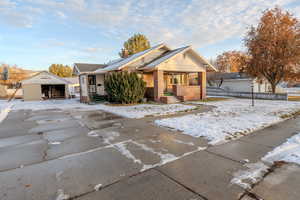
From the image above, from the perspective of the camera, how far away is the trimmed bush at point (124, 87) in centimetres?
1209

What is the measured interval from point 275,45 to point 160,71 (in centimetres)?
1215

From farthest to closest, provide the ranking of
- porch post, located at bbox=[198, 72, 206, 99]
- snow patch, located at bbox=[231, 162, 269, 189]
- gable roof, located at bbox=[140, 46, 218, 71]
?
porch post, located at bbox=[198, 72, 206, 99]
gable roof, located at bbox=[140, 46, 218, 71]
snow patch, located at bbox=[231, 162, 269, 189]

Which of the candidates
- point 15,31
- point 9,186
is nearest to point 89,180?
point 9,186

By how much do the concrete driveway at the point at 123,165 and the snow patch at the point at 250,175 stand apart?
0.36 feet

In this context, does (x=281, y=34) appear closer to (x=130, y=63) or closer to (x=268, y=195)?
(x=130, y=63)

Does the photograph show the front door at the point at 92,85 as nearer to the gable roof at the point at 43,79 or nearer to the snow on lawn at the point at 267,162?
the gable roof at the point at 43,79

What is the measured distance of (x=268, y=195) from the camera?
1.99m

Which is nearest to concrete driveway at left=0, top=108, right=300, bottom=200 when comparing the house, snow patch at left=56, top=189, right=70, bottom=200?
snow patch at left=56, top=189, right=70, bottom=200

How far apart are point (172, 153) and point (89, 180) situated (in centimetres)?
183

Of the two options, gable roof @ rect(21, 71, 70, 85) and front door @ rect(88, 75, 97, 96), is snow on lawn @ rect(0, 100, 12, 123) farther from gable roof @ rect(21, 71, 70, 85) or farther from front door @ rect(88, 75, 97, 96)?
gable roof @ rect(21, 71, 70, 85)

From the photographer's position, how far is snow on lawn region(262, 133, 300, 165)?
2986mm

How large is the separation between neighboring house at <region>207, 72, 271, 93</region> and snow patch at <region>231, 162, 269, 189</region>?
2150cm

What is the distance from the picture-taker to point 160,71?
42.2 feet

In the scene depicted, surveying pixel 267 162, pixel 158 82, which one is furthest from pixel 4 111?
pixel 267 162
